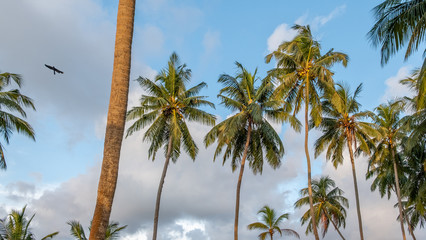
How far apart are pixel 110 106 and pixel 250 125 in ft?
64.0

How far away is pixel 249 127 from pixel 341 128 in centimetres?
876

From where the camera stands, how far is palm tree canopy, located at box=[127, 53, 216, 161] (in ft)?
87.8

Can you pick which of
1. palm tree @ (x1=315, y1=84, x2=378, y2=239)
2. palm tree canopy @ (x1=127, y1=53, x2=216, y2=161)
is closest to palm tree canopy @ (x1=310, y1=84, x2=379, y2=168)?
palm tree @ (x1=315, y1=84, x2=378, y2=239)

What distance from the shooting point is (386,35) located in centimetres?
1276

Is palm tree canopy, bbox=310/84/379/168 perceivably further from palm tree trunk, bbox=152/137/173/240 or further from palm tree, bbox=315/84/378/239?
palm tree trunk, bbox=152/137/173/240

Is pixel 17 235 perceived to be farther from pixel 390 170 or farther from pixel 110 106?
pixel 390 170

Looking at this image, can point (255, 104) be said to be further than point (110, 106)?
Yes

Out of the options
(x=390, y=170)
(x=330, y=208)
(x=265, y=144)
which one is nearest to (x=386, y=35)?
(x=265, y=144)

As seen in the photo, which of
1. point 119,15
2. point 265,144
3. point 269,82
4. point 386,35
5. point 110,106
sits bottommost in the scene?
point 110,106

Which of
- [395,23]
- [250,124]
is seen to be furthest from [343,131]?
[395,23]

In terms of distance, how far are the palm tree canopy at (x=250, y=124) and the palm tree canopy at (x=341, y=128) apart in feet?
17.6

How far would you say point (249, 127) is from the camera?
88.2 feet

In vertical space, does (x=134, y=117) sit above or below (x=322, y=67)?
below

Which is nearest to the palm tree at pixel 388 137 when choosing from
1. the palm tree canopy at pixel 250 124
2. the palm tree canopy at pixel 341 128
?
the palm tree canopy at pixel 341 128
